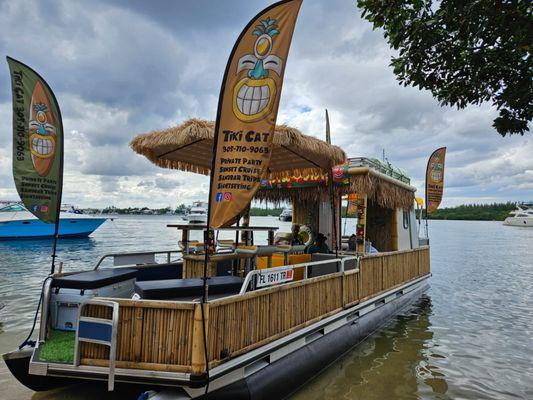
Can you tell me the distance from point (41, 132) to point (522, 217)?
113 meters

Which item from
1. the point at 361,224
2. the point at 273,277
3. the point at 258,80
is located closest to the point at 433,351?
the point at 361,224

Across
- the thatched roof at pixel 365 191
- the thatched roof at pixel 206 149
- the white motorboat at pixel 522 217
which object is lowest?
the thatched roof at pixel 365 191

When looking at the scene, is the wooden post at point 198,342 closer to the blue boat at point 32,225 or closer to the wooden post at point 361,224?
the wooden post at point 361,224

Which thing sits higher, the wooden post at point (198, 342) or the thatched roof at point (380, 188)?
the thatched roof at point (380, 188)

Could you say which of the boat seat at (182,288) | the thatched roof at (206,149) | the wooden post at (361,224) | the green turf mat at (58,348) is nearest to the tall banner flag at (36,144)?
the thatched roof at (206,149)

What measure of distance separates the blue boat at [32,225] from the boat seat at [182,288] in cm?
3391

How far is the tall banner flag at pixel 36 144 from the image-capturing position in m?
4.86

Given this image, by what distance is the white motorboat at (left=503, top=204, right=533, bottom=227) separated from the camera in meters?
89.6

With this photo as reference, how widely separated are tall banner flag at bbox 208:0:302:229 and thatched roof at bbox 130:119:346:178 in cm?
159

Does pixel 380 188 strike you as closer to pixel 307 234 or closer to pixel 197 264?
pixel 307 234

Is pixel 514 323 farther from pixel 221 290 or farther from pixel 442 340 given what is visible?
pixel 221 290

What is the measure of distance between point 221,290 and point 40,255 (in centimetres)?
2470

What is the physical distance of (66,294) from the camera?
415cm

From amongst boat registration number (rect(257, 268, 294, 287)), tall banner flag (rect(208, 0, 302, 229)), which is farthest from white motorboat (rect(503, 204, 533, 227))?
tall banner flag (rect(208, 0, 302, 229))
